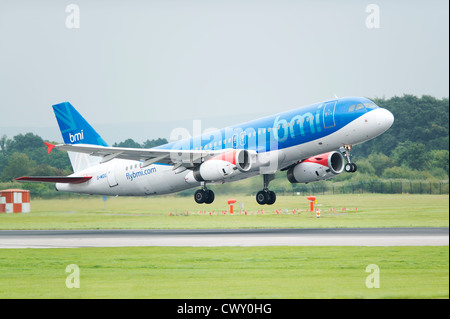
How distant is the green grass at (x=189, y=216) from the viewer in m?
46.9

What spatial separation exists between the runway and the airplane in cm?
362

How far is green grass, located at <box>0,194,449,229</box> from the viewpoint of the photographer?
46.9 meters

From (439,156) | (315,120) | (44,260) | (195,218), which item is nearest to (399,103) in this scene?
(439,156)

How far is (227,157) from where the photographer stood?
41.0 metres

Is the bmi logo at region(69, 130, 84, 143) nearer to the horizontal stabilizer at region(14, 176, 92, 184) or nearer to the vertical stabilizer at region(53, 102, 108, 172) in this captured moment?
the vertical stabilizer at region(53, 102, 108, 172)

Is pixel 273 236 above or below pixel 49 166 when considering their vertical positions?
below

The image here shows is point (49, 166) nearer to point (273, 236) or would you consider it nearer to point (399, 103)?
point (273, 236)

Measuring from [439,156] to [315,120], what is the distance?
2818cm

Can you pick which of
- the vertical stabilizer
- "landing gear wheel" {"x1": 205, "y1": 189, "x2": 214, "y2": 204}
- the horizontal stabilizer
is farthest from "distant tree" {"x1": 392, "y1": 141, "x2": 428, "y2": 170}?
the horizontal stabilizer

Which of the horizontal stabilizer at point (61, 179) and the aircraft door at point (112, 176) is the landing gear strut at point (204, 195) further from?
the horizontal stabilizer at point (61, 179)

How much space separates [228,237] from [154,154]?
329 inches

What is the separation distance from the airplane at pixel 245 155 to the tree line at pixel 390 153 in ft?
10.9

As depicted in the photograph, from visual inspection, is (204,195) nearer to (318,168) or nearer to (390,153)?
(318,168)

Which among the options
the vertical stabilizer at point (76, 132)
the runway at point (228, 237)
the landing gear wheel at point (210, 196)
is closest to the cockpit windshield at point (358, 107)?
the runway at point (228, 237)
